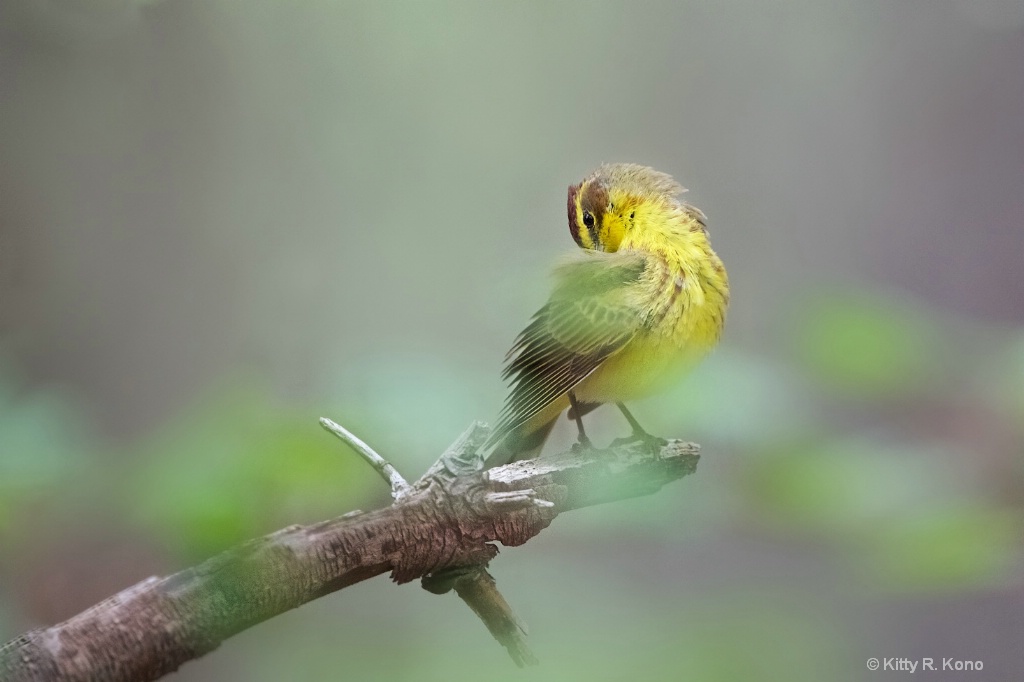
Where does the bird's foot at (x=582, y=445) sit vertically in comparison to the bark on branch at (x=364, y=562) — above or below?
above

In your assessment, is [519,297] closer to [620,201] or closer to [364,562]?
[620,201]

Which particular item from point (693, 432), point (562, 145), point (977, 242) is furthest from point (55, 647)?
point (977, 242)

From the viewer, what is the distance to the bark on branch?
28.3 inches

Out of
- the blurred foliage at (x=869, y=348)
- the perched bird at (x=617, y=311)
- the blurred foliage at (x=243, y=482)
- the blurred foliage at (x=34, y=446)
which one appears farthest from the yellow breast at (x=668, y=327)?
the blurred foliage at (x=34, y=446)

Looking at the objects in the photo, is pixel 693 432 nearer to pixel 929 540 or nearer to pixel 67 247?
pixel 929 540

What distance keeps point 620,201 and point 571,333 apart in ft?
0.62

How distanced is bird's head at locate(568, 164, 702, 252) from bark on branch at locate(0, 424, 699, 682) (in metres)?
0.27

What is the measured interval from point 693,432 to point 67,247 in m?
0.77

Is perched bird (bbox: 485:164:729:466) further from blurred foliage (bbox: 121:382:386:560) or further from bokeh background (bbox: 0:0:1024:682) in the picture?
blurred foliage (bbox: 121:382:386:560)

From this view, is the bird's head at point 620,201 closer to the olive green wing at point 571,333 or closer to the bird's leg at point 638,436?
the olive green wing at point 571,333

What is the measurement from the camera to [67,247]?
104cm

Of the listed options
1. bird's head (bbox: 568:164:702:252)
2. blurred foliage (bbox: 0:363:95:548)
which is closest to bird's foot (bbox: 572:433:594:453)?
bird's head (bbox: 568:164:702:252)

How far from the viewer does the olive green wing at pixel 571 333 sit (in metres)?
0.99

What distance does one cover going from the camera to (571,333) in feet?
3.29
